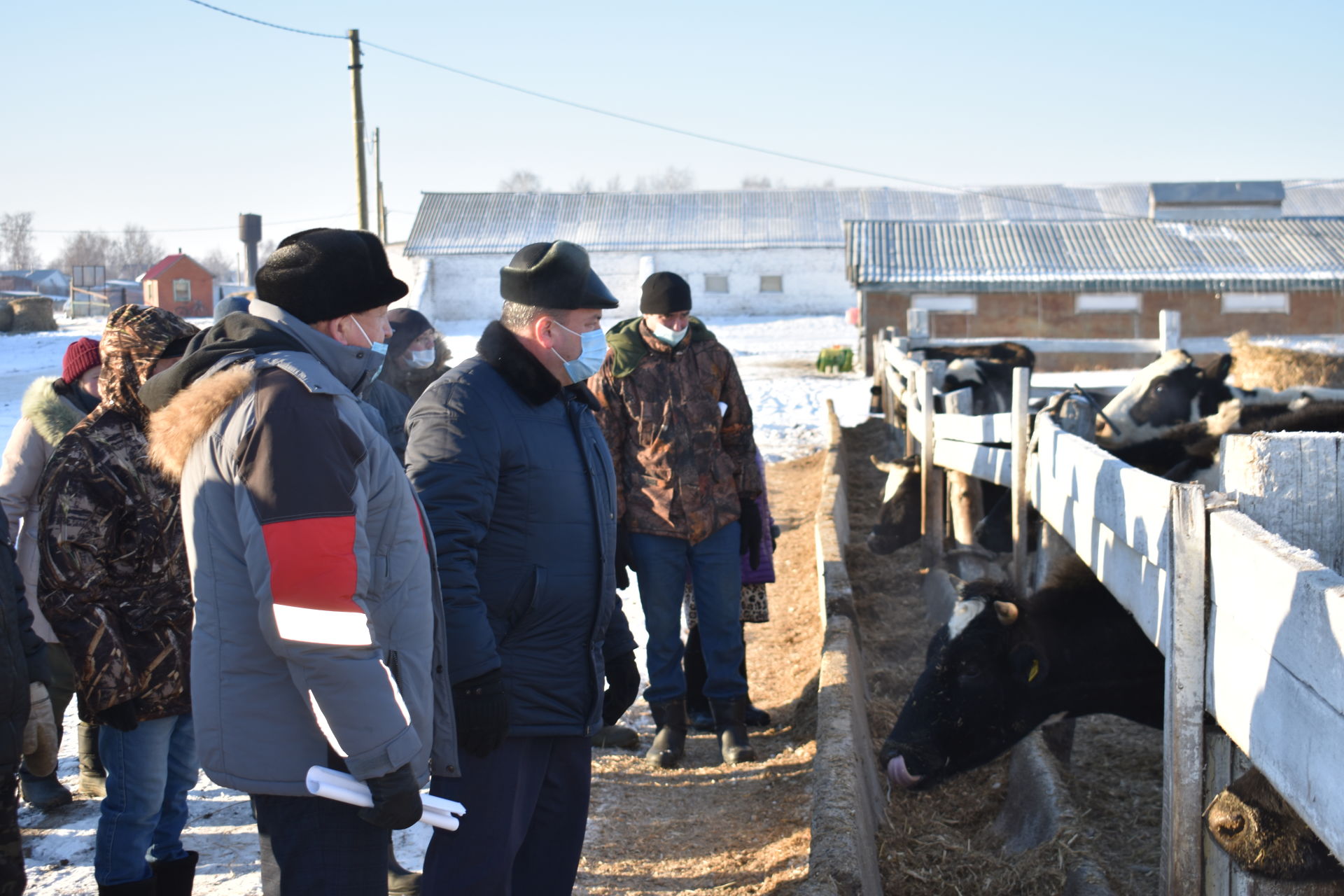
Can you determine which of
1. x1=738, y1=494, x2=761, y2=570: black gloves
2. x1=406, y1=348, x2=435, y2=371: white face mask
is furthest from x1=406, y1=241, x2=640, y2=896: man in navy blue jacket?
x1=406, y1=348, x2=435, y2=371: white face mask

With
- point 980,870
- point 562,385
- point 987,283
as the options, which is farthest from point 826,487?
point 987,283

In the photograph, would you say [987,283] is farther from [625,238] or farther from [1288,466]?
[1288,466]

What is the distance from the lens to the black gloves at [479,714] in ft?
8.15

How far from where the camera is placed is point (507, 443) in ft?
9.10

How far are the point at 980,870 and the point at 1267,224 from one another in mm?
28754

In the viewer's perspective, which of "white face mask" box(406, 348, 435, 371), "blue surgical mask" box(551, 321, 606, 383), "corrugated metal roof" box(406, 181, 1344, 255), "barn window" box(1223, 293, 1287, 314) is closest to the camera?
"blue surgical mask" box(551, 321, 606, 383)

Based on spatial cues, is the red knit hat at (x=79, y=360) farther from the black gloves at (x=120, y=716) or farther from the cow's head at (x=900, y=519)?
the cow's head at (x=900, y=519)

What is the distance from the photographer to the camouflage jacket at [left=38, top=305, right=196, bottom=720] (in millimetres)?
3121

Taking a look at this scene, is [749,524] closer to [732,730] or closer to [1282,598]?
[732,730]

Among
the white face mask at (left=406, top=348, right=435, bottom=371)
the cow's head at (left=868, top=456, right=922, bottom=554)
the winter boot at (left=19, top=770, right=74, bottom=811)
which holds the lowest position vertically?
the winter boot at (left=19, top=770, right=74, bottom=811)

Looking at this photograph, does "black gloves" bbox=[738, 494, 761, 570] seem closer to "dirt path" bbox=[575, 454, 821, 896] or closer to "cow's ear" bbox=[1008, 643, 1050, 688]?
"dirt path" bbox=[575, 454, 821, 896]

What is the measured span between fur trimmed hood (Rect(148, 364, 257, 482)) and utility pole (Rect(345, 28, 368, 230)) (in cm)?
1495

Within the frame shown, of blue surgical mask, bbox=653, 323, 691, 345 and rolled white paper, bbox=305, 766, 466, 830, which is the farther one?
blue surgical mask, bbox=653, 323, 691, 345

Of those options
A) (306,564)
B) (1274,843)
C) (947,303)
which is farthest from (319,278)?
(947,303)
